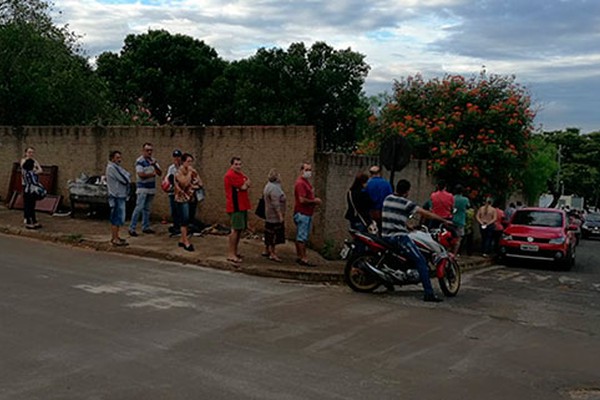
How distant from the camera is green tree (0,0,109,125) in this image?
20953 mm

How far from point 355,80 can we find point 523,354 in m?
36.2

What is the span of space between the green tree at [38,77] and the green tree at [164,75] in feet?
55.5

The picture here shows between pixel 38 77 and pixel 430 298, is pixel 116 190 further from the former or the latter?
pixel 38 77

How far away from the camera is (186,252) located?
11.8 metres

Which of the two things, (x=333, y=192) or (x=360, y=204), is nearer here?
(x=360, y=204)

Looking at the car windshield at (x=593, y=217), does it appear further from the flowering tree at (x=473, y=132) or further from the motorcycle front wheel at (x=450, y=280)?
the motorcycle front wheel at (x=450, y=280)

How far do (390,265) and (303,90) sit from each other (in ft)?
104

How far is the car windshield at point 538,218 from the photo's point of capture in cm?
1664

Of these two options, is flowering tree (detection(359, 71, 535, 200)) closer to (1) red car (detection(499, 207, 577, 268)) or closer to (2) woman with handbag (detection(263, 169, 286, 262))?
(1) red car (detection(499, 207, 577, 268))

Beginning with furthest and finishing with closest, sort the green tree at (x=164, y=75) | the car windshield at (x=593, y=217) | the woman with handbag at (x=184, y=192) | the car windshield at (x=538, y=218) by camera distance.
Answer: the green tree at (x=164, y=75) < the car windshield at (x=593, y=217) < the car windshield at (x=538, y=218) < the woman with handbag at (x=184, y=192)

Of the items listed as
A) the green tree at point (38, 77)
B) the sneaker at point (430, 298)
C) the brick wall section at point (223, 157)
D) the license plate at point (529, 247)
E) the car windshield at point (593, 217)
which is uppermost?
the green tree at point (38, 77)

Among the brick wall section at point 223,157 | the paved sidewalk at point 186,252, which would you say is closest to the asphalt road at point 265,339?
the paved sidewalk at point 186,252

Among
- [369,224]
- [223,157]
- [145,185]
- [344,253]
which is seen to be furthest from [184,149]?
[369,224]

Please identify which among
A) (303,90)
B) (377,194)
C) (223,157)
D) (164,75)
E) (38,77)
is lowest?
(377,194)
